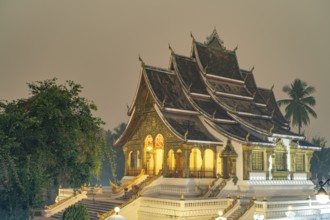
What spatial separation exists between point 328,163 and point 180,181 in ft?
126

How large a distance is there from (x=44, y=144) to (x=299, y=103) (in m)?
43.9

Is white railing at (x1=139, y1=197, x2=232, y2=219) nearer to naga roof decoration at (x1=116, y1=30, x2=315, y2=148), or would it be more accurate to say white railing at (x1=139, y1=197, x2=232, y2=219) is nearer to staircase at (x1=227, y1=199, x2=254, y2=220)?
staircase at (x1=227, y1=199, x2=254, y2=220)

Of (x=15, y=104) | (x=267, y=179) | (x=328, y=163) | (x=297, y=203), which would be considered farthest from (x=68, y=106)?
(x=328, y=163)

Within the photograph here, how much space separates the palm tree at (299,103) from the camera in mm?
53562

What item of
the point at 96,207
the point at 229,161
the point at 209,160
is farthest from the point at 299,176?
the point at 96,207

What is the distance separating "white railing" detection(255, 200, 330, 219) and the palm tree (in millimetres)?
28710

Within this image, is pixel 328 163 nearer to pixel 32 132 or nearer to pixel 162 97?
pixel 162 97

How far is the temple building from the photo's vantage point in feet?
90.4

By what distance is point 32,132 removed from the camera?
16.7 meters

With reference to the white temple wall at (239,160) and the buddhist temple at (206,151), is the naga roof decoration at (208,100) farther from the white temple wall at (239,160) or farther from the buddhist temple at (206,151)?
the white temple wall at (239,160)

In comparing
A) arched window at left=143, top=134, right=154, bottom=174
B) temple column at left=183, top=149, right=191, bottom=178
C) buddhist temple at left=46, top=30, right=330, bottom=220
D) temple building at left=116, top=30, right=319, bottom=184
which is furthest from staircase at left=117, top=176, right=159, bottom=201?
arched window at left=143, top=134, right=154, bottom=174

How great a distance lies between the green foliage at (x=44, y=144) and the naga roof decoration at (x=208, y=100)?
932cm

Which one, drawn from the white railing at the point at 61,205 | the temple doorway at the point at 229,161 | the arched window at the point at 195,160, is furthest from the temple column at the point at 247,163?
the white railing at the point at 61,205

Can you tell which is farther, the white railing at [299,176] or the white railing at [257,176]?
the white railing at [299,176]
